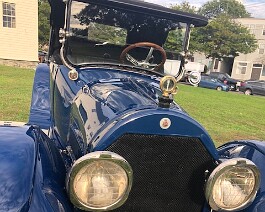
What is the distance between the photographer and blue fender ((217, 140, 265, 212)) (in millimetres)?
2625

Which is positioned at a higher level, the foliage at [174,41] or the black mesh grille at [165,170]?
the foliage at [174,41]

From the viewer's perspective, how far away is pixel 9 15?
2108 cm

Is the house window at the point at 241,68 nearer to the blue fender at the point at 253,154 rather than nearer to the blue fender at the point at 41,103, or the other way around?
the blue fender at the point at 41,103

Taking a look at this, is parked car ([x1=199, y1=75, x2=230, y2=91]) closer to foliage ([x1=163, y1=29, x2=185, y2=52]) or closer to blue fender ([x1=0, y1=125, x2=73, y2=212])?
foliage ([x1=163, y1=29, x2=185, y2=52])

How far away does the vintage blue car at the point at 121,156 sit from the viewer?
6.52 ft

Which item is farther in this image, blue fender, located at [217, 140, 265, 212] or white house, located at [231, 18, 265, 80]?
white house, located at [231, 18, 265, 80]

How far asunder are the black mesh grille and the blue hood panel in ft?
1.70

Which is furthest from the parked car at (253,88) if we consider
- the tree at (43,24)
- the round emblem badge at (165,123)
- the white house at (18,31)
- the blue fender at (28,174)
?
the blue fender at (28,174)

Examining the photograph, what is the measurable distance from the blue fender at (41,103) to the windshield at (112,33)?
147cm

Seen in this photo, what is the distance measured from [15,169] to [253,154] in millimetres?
2033

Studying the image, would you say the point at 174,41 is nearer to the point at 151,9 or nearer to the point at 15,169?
the point at 151,9

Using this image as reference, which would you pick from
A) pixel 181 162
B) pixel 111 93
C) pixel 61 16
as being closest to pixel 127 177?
pixel 181 162

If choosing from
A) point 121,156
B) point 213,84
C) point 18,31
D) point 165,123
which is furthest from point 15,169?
point 213,84

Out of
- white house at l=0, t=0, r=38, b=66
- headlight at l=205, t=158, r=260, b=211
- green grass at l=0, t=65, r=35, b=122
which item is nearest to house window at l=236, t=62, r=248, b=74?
white house at l=0, t=0, r=38, b=66
